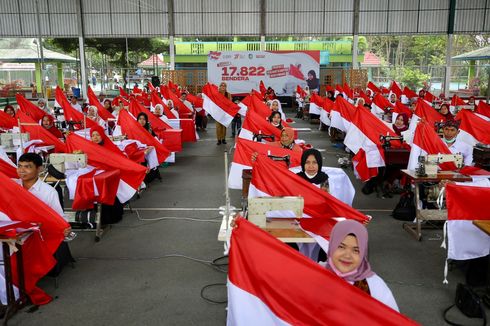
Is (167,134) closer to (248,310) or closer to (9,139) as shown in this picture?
(9,139)

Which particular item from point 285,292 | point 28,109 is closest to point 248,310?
point 285,292

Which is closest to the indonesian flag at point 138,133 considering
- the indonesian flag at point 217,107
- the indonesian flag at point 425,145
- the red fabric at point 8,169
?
the red fabric at point 8,169

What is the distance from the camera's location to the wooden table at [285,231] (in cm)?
410

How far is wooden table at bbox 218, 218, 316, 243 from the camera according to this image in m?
4.10

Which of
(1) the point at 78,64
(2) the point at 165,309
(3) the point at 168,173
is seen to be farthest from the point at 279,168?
(1) the point at 78,64

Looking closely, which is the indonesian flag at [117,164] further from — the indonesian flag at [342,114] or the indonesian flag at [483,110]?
the indonesian flag at [483,110]

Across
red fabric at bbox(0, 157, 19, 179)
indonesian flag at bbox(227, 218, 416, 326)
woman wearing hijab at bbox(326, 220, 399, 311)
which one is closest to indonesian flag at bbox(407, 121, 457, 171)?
woman wearing hijab at bbox(326, 220, 399, 311)

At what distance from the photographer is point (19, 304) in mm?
4590

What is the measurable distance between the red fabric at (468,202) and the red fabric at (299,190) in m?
1.10

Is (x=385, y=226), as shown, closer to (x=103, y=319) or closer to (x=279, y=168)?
(x=279, y=168)

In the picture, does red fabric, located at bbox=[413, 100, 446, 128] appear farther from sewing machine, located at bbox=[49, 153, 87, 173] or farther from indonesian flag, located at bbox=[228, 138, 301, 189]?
sewing machine, located at bbox=[49, 153, 87, 173]

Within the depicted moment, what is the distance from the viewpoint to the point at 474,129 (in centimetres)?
934

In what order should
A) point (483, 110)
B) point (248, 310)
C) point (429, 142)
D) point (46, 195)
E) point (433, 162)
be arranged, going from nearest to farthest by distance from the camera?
point (248, 310) < point (46, 195) < point (433, 162) < point (429, 142) < point (483, 110)

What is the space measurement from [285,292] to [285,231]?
1.46m
